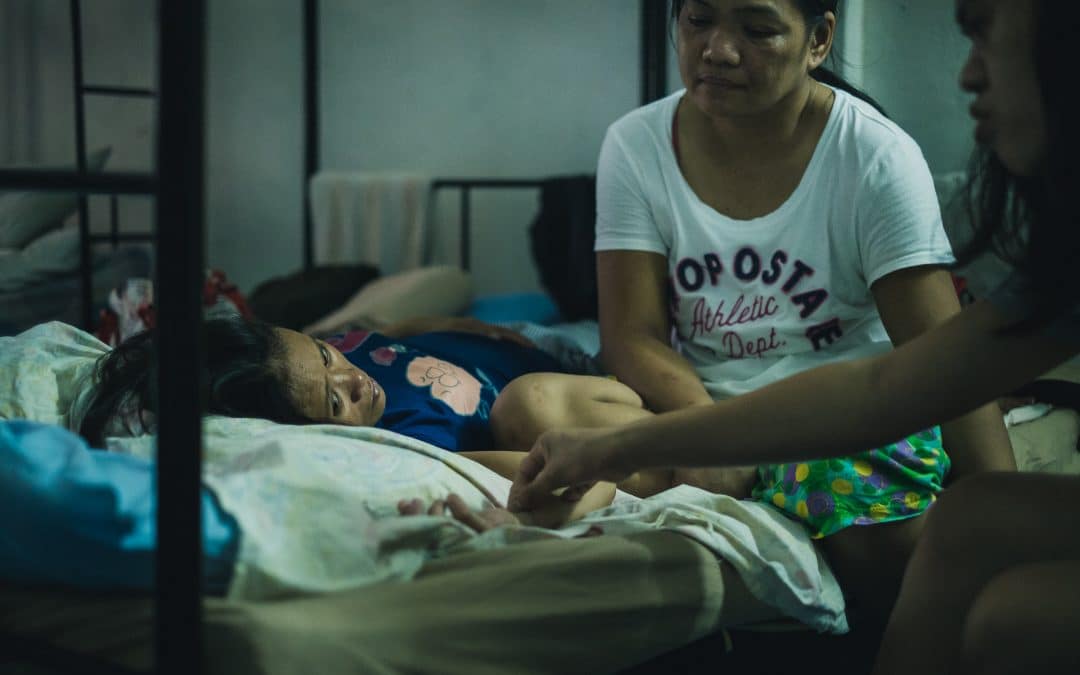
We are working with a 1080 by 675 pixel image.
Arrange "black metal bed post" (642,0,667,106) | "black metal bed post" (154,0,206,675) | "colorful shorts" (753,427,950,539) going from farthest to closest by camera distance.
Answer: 1. "black metal bed post" (642,0,667,106)
2. "colorful shorts" (753,427,950,539)
3. "black metal bed post" (154,0,206,675)

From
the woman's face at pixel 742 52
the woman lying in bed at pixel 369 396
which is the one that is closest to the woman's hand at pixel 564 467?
the woman lying in bed at pixel 369 396

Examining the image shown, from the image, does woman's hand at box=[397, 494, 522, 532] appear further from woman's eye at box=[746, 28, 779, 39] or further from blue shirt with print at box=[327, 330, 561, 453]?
woman's eye at box=[746, 28, 779, 39]

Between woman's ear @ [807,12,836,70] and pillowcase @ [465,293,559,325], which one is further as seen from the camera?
pillowcase @ [465,293,559,325]

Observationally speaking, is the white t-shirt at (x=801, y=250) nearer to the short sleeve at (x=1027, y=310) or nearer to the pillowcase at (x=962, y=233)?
the pillowcase at (x=962, y=233)

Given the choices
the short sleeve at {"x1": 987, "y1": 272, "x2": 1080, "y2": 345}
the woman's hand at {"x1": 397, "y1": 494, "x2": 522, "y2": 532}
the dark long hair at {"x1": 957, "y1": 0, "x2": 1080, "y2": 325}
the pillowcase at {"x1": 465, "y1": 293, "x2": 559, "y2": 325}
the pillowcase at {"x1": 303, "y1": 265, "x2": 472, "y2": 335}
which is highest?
the dark long hair at {"x1": 957, "y1": 0, "x2": 1080, "y2": 325}

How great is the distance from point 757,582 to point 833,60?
851mm

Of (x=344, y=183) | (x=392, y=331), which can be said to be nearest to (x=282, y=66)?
(x=344, y=183)

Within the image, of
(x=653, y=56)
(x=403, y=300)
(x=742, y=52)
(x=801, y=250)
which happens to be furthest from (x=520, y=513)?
(x=653, y=56)

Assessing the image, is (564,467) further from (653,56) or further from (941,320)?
(653,56)

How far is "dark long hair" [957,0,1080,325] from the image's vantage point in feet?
2.53

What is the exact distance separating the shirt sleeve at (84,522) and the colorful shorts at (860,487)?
24.1 inches

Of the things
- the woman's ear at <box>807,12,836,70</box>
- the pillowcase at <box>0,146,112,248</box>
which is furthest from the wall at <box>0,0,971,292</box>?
the woman's ear at <box>807,12,836,70</box>

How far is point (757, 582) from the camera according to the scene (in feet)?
3.55

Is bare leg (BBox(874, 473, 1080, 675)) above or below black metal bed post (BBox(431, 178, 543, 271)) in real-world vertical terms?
below
